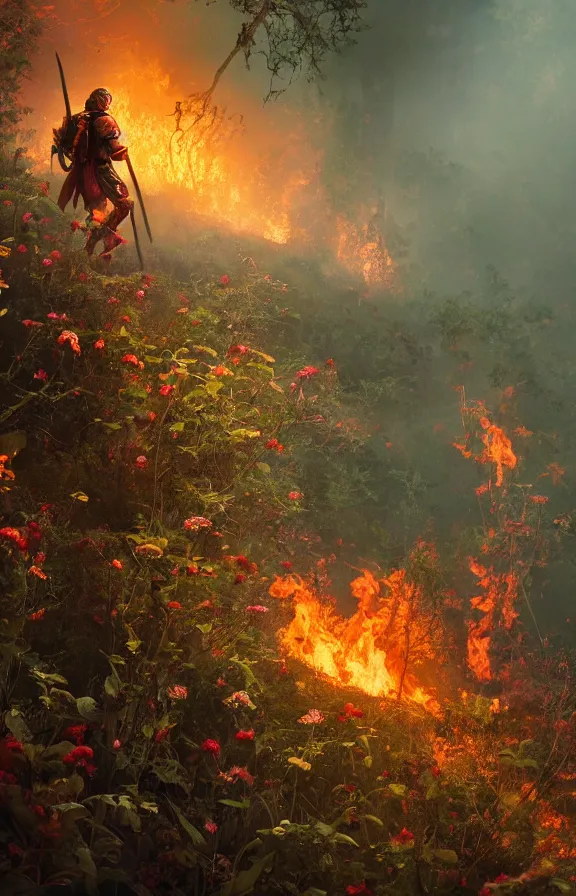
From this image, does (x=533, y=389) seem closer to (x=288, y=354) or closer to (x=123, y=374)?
(x=288, y=354)

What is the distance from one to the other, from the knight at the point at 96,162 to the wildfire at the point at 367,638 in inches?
159

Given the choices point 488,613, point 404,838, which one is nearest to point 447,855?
point 404,838

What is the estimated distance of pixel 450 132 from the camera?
22969 mm

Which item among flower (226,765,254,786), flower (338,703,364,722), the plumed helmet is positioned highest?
the plumed helmet

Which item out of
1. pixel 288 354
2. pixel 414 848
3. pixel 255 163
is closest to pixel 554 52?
pixel 255 163

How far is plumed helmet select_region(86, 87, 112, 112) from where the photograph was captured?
241 inches

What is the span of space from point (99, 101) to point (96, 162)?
524 millimetres

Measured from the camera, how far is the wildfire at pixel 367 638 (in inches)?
281

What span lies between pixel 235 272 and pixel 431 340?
529 cm

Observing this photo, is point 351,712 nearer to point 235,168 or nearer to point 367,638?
point 367,638

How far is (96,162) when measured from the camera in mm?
6441

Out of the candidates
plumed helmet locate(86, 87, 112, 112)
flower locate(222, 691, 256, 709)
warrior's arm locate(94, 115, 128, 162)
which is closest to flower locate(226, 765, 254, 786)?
flower locate(222, 691, 256, 709)

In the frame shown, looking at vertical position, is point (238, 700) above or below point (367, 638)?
below

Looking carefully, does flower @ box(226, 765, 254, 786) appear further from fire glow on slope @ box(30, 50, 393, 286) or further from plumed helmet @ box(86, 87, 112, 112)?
fire glow on slope @ box(30, 50, 393, 286)
